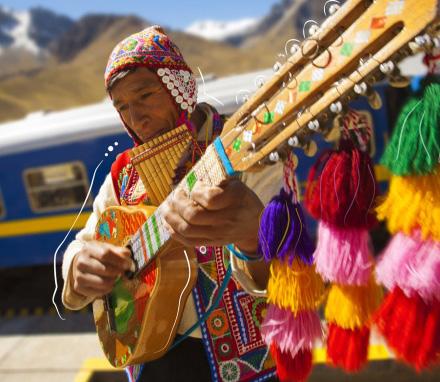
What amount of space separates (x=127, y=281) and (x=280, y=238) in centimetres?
99

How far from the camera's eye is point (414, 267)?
76cm

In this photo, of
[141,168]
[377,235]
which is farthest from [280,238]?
[377,235]

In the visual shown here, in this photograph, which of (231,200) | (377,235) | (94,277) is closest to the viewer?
(231,200)

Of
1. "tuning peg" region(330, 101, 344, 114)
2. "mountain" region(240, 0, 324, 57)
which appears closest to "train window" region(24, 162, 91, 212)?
"tuning peg" region(330, 101, 344, 114)

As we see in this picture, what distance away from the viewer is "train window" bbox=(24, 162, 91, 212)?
5805mm

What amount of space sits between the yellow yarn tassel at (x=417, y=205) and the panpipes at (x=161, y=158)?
88cm

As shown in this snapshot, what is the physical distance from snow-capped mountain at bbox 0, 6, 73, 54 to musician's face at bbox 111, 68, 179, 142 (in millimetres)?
96871

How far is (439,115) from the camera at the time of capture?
29.1 inches

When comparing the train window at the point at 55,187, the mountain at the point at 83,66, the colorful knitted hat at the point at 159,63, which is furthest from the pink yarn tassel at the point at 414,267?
the mountain at the point at 83,66

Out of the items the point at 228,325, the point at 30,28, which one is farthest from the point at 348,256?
the point at 30,28

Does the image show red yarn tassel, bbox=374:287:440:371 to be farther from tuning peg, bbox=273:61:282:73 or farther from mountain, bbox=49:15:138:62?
mountain, bbox=49:15:138:62

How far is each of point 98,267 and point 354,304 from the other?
1.07m

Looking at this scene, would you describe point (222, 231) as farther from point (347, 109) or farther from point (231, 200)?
point (347, 109)

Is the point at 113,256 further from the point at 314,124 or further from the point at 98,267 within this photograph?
the point at 314,124
